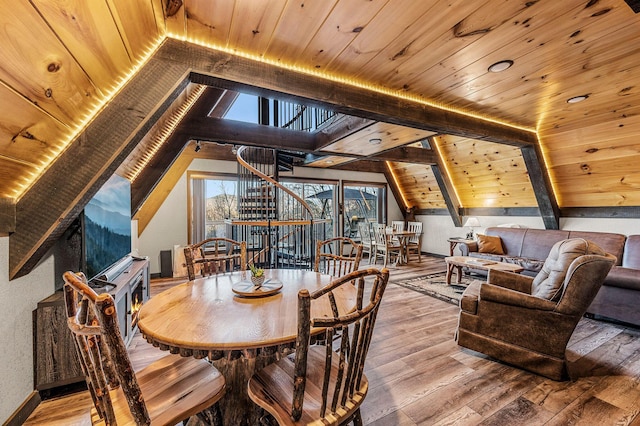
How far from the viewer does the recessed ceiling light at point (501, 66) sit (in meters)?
2.05

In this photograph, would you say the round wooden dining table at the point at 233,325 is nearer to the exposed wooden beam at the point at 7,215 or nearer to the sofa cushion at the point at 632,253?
the exposed wooden beam at the point at 7,215

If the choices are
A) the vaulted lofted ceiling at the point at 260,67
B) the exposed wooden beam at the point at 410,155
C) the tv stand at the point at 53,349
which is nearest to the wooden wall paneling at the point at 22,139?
the vaulted lofted ceiling at the point at 260,67

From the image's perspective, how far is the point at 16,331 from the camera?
1.66 m

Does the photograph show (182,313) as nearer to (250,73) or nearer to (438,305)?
(250,73)

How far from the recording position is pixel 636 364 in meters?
2.28

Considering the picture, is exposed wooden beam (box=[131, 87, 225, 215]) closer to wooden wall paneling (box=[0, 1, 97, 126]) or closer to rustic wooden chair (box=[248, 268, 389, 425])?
wooden wall paneling (box=[0, 1, 97, 126])

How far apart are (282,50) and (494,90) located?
2.00 m

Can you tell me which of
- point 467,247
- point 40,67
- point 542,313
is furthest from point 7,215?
point 467,247

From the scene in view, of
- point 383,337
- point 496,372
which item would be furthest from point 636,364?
point 383,337

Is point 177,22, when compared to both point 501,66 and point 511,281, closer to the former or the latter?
point 501,66

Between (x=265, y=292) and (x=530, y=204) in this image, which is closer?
(x=265, y=292)

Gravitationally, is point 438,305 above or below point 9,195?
below

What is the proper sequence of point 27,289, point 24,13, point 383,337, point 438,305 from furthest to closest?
1. point 438,305
2. point 383,337
3. point 27,289
4. point 24,13

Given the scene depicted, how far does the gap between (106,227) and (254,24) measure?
2089 mm
